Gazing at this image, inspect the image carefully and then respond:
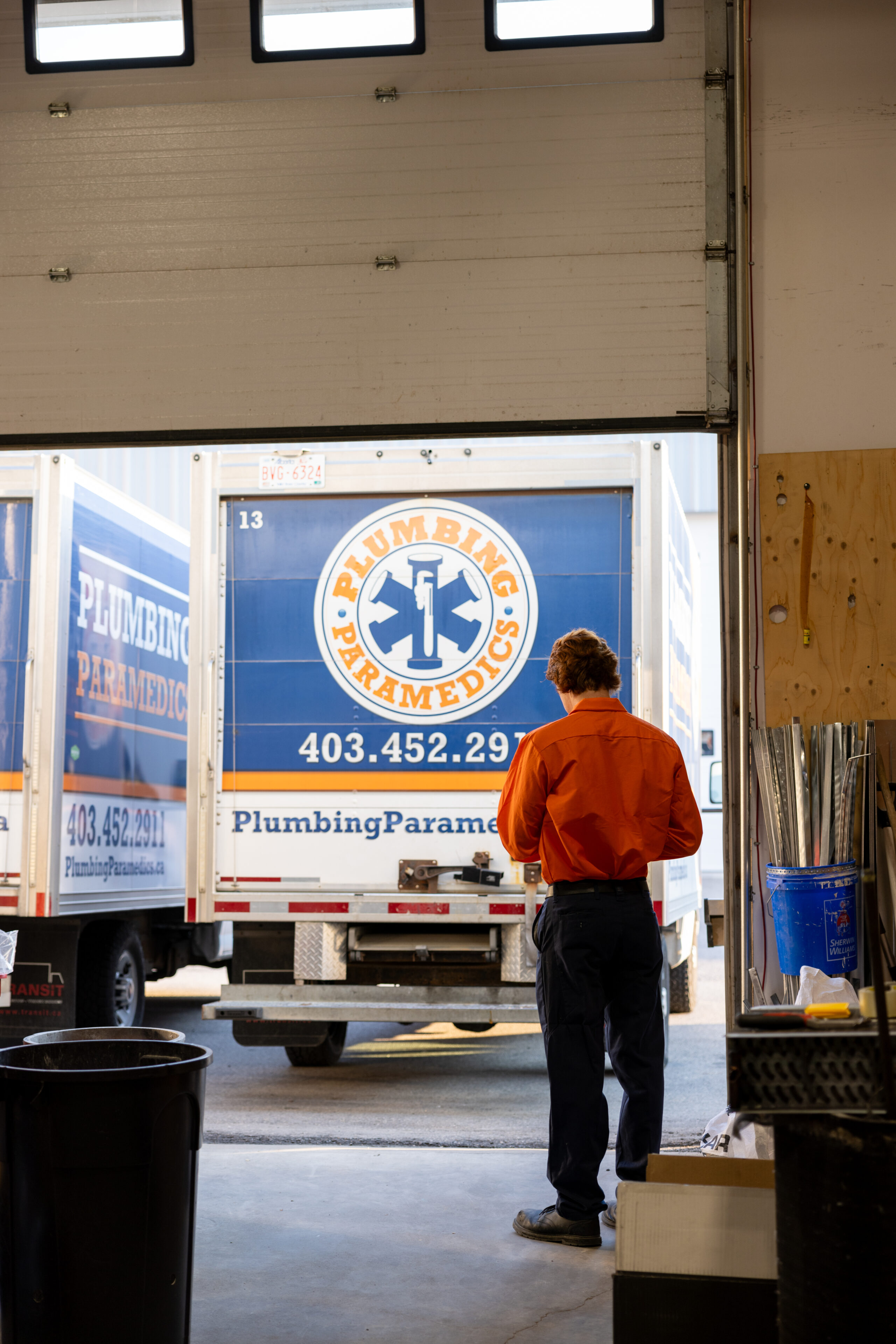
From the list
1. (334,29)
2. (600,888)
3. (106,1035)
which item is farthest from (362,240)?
(106,1035)

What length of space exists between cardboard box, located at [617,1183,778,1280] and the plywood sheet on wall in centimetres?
200

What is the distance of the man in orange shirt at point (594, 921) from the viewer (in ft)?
14.1

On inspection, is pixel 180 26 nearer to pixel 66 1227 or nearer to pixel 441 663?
pixel 441 663

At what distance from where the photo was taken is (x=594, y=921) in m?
4.31

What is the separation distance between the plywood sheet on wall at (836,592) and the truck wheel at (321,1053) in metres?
4.49

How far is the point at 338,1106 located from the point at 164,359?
13.5 feet

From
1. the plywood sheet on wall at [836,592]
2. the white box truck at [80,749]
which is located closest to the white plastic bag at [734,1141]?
the plywood sheet on wall at [836,592]

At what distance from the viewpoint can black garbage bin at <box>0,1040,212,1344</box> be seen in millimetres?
3102

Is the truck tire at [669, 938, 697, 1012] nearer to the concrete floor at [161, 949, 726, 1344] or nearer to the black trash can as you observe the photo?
the concrete floor at [161, 949, 726, 1344]

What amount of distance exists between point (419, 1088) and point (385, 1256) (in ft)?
11.3

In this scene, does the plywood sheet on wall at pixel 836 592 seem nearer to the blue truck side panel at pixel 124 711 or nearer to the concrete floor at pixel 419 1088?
the concrete floor at pixel 419 1088

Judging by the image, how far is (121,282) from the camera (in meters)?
5.04

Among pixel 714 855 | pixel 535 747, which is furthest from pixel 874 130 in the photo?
pixel 714 855

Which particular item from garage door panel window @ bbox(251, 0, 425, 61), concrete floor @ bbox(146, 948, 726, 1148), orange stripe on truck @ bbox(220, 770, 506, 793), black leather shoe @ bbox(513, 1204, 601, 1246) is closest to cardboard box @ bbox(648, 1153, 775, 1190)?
black leather shoe @ bbox(513, 1204, 601, 1246)
